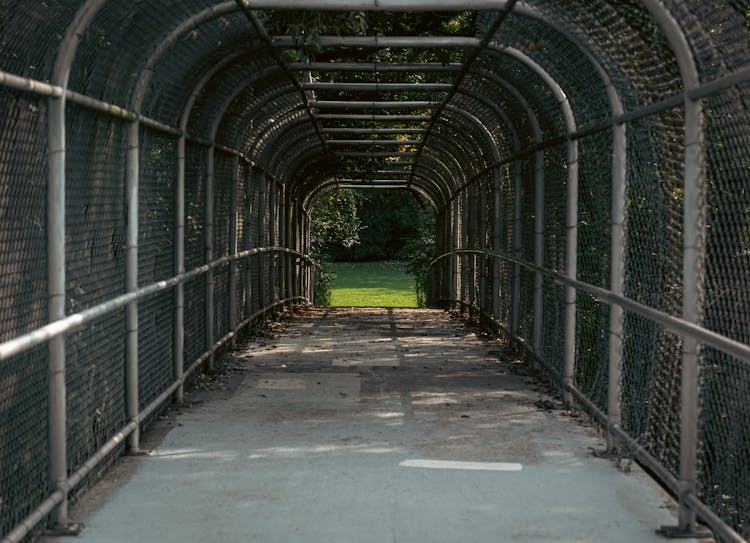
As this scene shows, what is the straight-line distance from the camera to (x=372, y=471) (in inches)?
227

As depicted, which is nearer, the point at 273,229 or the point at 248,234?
the point at 248,234

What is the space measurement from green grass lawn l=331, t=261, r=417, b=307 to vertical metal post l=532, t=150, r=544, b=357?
73.3 ft

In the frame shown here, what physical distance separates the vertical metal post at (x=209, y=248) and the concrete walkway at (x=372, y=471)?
1.00 ft

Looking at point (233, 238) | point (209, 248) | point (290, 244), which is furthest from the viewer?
point (290, 244)

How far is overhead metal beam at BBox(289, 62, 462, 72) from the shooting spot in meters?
9.02

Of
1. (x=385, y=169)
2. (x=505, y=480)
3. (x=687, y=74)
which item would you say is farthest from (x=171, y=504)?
(x=385, y=169)

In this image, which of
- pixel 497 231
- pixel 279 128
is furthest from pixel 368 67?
pixel 279 128

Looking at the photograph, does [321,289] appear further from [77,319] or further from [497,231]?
[77,319]

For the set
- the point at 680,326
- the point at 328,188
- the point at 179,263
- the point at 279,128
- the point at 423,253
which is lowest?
the point at 423,253

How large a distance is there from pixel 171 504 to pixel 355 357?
5.53 m

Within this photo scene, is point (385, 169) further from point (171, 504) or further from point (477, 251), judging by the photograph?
point (171, 504)

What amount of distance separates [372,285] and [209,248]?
34.4 m

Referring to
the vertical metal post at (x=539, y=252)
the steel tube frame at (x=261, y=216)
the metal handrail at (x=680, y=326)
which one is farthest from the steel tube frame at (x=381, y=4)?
the steel tube frame at (x=261, y=216)

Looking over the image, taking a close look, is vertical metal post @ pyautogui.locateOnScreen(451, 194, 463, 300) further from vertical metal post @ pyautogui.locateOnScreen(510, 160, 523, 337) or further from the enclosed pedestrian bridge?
vertical metal post @ pyautogui.locateOnScreen(510, 160, 523, 337)
